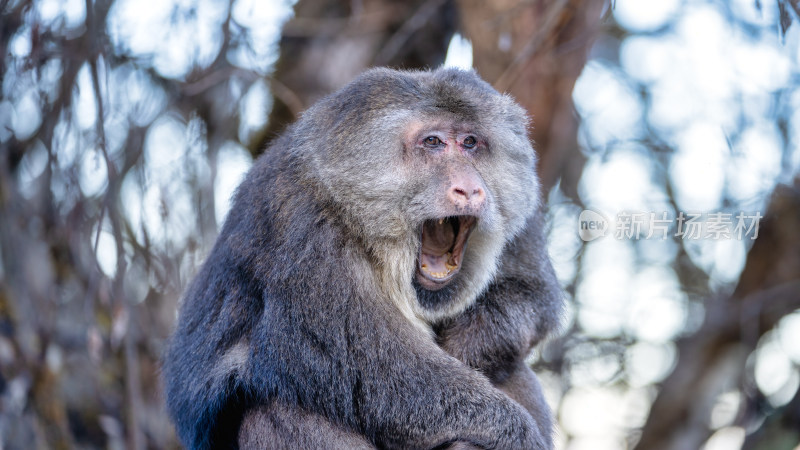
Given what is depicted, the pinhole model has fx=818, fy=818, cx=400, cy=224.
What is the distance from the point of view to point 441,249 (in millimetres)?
4125

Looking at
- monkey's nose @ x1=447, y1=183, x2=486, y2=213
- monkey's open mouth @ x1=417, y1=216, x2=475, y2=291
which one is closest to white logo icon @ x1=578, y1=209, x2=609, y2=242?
monkey's open mouth @ x1=417, y1=216, x2=475, y2=291

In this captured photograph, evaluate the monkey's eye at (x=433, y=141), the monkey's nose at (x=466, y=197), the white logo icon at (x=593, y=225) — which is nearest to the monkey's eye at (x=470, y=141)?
the monkey's eye at (x=433, y=141)

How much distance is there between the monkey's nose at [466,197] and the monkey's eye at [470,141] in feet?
0.94

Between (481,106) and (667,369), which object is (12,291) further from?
(667,369)

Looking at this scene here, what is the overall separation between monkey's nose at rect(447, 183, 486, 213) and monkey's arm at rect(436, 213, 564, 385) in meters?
0.72

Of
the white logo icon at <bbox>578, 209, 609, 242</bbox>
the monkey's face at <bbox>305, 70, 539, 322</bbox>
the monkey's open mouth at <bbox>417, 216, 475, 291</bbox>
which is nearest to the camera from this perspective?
the monkey's face at <bbox>305, 70, 539, 322</bbox>

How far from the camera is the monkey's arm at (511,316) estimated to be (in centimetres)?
427

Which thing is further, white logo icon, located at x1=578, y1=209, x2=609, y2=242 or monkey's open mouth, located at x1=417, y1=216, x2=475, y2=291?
white logo icon, located at x1=578, y1=209, x2=609, y2=242

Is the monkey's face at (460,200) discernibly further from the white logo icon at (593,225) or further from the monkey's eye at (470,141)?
the white logo icon at (593,225)

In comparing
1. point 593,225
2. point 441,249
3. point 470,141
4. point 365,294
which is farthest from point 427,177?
point 593,225

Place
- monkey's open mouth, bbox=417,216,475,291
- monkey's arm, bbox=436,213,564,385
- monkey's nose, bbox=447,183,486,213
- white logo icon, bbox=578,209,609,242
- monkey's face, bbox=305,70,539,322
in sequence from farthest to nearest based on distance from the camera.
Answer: white logo icon, bbox=578,209,609,242
monkey's arm, bbox=436,213,564,385
monkey's open mouth, bbox=417,216,475,291
monkey's face, bbox=305,70,539,322
monkey's nose, bbox=447,183,486,213

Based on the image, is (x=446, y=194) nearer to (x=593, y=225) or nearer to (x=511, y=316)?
(x=511, y=316)

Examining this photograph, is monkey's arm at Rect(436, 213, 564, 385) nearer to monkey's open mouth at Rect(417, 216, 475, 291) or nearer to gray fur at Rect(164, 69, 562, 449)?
gray fur at Rect(164, 69, 562, 449)

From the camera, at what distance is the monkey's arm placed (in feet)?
14.0
